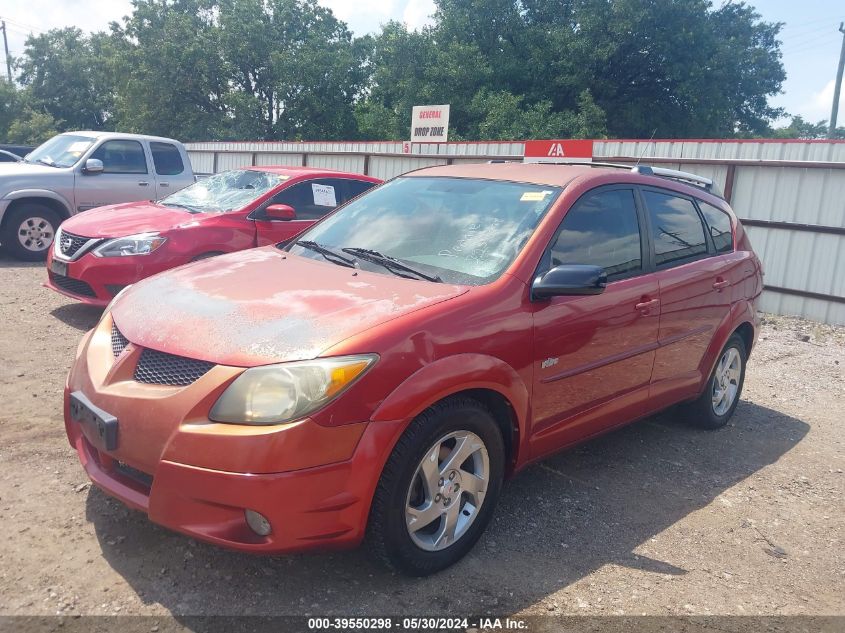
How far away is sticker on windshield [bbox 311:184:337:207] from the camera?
303 inches

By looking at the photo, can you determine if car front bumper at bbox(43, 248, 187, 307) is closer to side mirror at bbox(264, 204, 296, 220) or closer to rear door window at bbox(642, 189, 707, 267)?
side mirror at bbox(264, 204, 296, 220)

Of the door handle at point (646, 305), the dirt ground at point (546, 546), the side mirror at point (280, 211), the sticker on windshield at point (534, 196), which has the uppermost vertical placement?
the sticker on windshield at point (534, 196)

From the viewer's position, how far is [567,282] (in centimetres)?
329

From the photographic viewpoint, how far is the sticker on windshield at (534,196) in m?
3.78

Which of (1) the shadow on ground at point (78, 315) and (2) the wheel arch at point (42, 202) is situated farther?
(2) the wheel arch at point (42, 202)

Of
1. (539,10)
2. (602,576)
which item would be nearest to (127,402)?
(602,576)

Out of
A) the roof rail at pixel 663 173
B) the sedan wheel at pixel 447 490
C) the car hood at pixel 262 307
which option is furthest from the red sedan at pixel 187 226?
the sedan wheel at pixel 447 490

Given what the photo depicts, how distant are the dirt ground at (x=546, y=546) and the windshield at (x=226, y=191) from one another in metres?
2.57

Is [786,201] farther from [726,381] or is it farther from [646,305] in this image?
[646,305]

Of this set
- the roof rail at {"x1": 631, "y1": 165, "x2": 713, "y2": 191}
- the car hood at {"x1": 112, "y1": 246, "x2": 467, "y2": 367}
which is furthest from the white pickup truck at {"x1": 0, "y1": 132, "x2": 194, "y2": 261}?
the roof rail at {"x1": 631, "y1": 165, "x2": 713, "y2": 191}

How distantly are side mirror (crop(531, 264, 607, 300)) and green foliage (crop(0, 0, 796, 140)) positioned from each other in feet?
64.6

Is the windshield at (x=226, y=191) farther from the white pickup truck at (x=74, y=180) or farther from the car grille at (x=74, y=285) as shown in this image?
the white pickup truck at (x=74, y=180)

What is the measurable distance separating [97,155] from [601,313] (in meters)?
8.49

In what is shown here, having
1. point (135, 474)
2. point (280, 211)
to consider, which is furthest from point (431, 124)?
point (135, 474)
